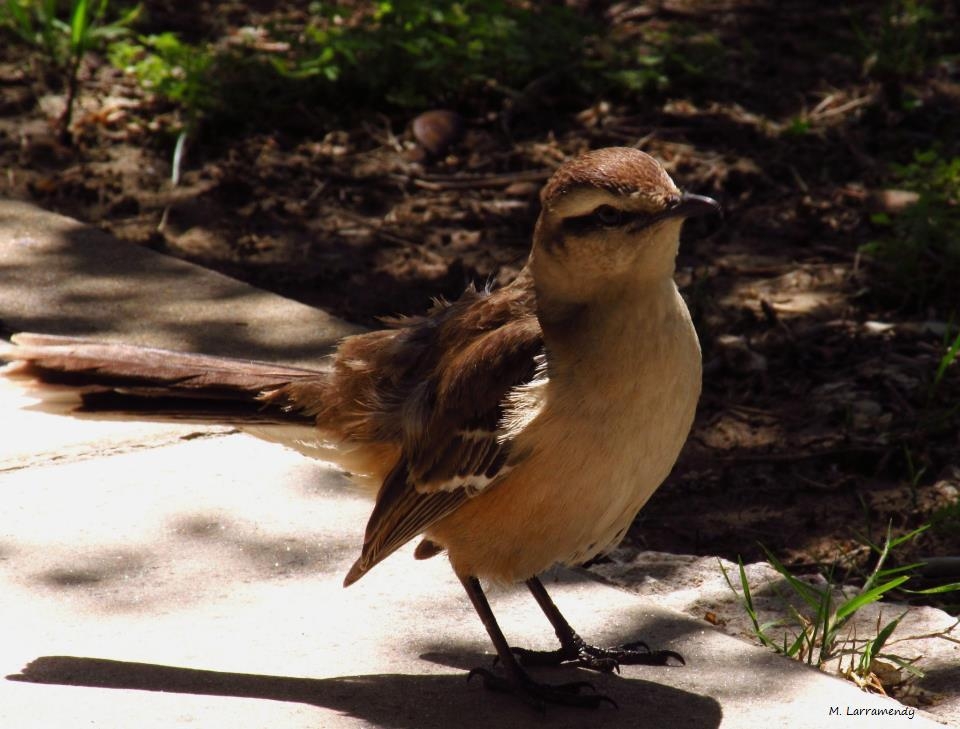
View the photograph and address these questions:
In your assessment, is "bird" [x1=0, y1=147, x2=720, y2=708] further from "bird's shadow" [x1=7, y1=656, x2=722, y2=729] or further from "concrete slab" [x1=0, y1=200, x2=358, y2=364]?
"concrete slab" [x1=0, y1=200, x2=358, y2=364]

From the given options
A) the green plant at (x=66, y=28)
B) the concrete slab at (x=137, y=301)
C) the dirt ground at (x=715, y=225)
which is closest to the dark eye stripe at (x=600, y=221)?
the dirt ground at (x=715, y=225)

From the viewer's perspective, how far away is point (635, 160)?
4016 mm

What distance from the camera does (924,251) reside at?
262 inches

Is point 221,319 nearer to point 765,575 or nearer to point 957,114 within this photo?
point 765,575

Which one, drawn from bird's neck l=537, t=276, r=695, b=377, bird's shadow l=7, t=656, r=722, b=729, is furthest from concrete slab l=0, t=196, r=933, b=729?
bird's neck l=537, t=276, r=695, b=377

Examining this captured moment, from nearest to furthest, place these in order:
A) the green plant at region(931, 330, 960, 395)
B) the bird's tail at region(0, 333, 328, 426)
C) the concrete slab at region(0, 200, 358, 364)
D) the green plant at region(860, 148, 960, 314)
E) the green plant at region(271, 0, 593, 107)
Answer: the bird's tail at region(0, 333, 328, 426), the green plant at region(931, 330, 960, 395), the concrete slab at region(0, 200, 358, 364), the green plant at region(860, 148, 960, 314), the green plant at region(271, 0, 593, 107)

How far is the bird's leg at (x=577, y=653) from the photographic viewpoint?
413 centimetres

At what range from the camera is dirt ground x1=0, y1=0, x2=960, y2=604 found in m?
5.49

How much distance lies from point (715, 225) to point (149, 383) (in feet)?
12.7

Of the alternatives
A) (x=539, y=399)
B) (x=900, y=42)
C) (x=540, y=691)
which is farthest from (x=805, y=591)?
(x=900, y=42)

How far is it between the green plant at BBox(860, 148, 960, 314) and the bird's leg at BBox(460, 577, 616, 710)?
3358 millimetres

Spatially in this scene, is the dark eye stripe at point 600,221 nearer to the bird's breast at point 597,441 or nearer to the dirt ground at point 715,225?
the bird's breast at point 597,441

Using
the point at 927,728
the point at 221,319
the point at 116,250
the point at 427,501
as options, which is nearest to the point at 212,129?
the point at 116,250

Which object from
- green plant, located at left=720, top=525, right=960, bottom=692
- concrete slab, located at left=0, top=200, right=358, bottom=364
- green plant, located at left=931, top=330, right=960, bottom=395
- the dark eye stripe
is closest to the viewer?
the dark eye stripe
